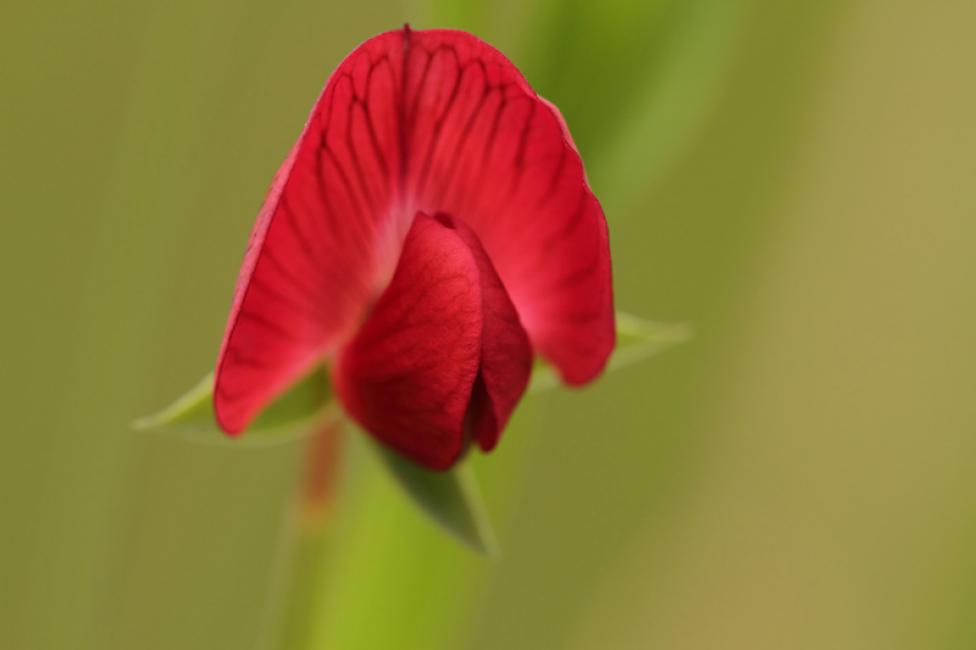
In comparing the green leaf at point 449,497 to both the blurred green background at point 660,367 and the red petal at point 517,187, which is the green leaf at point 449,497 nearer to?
the red petal at point 517,187

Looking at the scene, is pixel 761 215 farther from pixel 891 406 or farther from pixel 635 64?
pixel 635 64

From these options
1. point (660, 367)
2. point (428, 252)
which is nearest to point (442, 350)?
point (428, 252)

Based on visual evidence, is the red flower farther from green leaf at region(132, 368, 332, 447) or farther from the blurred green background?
the blurred green background

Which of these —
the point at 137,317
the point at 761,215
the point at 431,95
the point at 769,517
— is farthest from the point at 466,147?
the point at 769,517

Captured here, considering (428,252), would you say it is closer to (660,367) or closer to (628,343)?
(628,343)

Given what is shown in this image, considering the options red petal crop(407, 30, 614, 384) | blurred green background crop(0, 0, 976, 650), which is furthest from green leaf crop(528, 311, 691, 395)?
blurred green background crop(0, 0, 976, 650)
